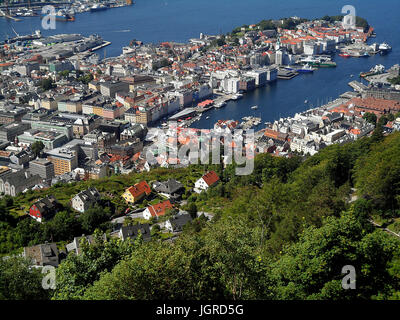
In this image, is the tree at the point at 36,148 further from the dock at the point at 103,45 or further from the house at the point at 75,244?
the dock at the point at 103,45

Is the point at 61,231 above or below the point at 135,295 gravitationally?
below

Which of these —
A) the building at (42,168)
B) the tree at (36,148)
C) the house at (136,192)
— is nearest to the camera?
the house at (136,192)

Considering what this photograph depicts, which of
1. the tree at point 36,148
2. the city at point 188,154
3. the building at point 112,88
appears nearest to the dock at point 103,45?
the city at point 188,154

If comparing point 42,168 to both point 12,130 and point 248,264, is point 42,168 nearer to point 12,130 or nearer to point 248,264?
point 12,130

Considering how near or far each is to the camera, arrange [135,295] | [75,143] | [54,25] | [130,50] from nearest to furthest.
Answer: [135,295]
[75,143]
[130,50]
[54,25]

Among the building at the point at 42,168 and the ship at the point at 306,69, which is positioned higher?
the ship at the point at 306,69
